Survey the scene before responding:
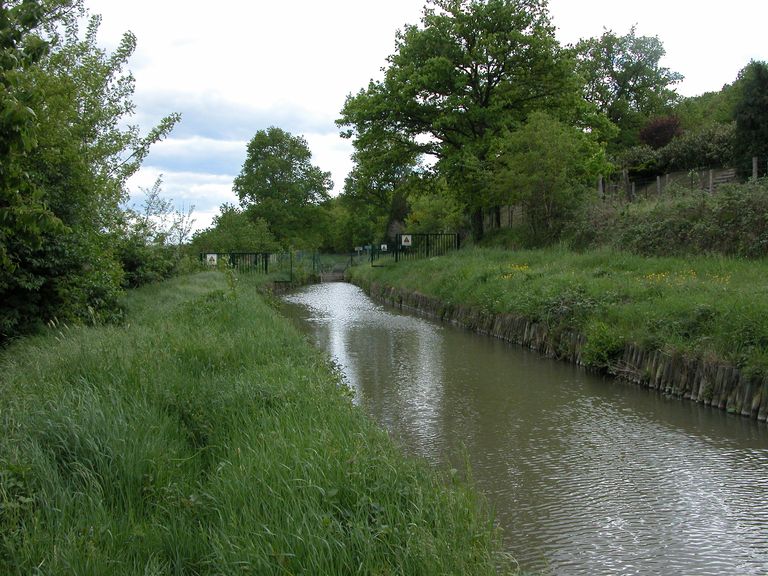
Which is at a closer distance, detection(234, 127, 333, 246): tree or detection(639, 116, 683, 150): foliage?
detection(639, 116, 683, 150): foliage

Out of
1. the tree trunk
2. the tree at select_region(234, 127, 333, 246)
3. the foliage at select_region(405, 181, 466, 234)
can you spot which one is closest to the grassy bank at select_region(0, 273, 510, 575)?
the tree trunk

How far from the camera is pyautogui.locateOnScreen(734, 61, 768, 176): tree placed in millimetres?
22234

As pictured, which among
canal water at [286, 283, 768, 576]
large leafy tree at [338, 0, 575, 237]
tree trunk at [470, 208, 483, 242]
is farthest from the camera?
tree trunk at [470, 208, 483, 242]

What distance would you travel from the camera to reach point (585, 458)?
23.0ft

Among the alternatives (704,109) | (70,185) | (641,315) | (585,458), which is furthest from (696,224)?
(704,109)

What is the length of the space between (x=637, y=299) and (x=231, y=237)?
3281cm

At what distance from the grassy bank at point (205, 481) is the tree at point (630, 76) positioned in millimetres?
47320

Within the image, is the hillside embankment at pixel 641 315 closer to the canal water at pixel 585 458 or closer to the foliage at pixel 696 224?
the canal water at pixel 585 458

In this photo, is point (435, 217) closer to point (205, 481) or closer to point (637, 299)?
point (637, 299)

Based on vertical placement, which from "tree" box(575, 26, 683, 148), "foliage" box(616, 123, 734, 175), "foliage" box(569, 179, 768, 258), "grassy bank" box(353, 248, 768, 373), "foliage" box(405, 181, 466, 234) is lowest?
"grassy bank" box(353, 248, 768, 373)

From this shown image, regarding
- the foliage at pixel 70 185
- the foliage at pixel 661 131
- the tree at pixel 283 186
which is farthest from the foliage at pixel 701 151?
the tree at pixel 283 186

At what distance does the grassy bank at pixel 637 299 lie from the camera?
9.01 metres

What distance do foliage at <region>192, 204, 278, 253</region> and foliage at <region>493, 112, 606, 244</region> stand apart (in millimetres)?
21132

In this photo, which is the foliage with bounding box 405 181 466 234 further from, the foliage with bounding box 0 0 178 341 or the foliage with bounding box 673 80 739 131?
the foliage with bounding box 0 0 178 341
